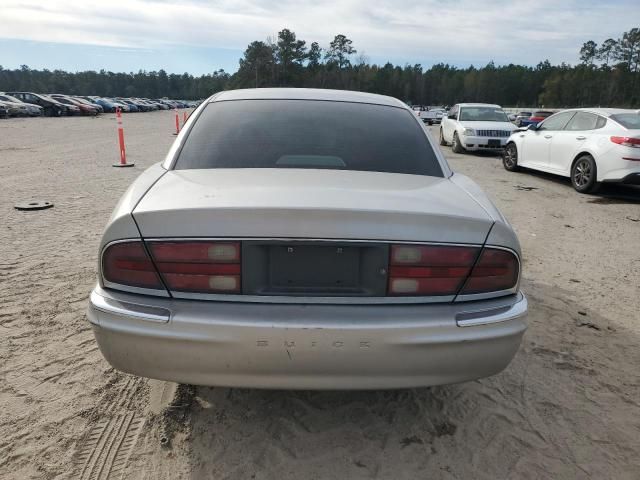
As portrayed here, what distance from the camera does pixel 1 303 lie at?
3682mm

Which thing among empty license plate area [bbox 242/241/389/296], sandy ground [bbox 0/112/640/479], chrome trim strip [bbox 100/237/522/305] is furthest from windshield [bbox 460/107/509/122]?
empty license plate area [bbox 242/241/389/296]

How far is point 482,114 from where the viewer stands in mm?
15914

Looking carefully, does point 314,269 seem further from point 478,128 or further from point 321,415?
point 478,128

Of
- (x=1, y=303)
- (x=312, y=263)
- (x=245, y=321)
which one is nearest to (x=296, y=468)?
(x=245, y=321)

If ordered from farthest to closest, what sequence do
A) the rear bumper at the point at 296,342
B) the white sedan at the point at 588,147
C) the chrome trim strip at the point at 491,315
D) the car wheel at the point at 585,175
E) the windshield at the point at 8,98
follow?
the windshield at the point at 8,98
the car wheel at the point at 585,175
the white sedan at the point at 588,147
the chrome trim strip at the point at 491,315
the rear bumper at the point at 296,342

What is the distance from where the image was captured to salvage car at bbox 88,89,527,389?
6.15ft

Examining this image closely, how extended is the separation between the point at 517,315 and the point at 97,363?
2.45 meters

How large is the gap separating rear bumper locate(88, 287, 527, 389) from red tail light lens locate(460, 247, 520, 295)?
0.33ft

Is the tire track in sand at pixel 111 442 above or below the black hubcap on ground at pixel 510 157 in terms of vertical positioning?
below

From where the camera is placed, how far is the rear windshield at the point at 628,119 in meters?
8.17

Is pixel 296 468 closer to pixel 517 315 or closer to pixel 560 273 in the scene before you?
pixel 517 315

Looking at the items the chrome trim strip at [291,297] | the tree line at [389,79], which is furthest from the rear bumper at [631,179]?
the tree line at [389,79]

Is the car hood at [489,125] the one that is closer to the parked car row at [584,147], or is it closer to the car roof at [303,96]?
the parked car row at [584,147]

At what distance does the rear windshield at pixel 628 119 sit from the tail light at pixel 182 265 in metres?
8.63
